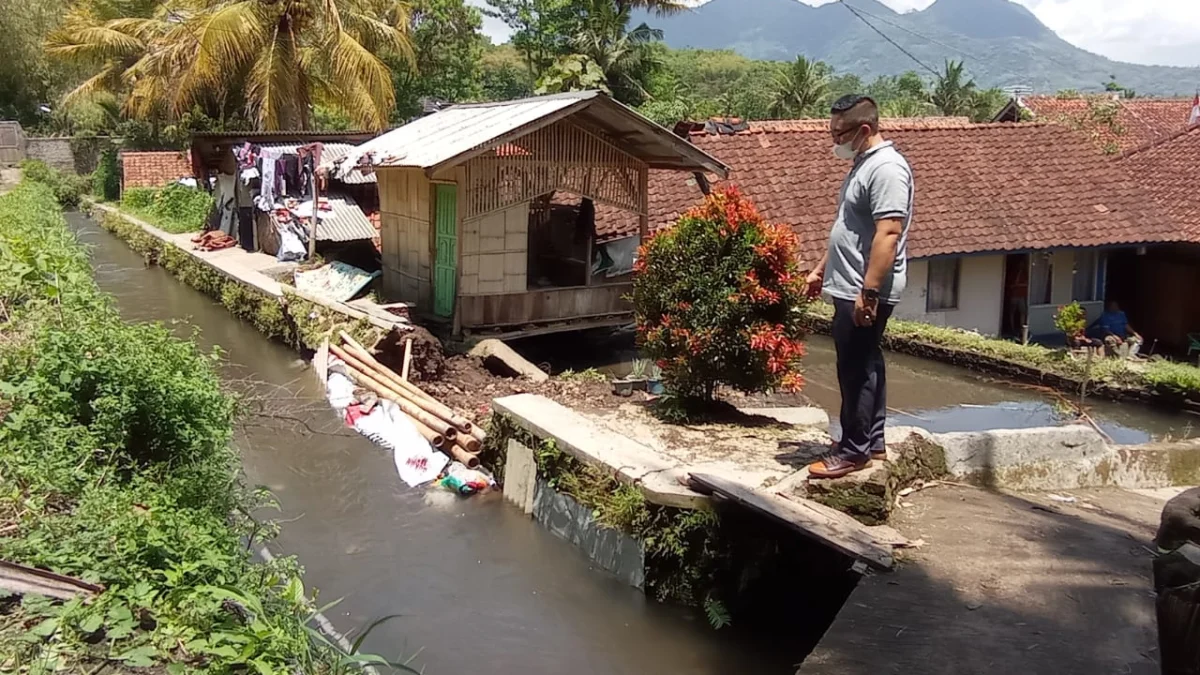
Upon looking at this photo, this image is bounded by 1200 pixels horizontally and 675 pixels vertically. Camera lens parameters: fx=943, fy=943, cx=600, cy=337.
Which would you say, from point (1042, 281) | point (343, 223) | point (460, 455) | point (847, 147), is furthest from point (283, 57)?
point (847, 147)

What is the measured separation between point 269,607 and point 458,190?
8.57 metres

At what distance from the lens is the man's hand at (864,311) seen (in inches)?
200

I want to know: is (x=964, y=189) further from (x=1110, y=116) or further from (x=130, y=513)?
(x=130, y=513)

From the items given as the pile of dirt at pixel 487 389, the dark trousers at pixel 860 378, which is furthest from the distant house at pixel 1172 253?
the dark trousers at pixel 860 378

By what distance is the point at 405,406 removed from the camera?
10.4 meters

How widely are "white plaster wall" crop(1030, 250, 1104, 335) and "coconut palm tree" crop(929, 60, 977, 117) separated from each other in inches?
1052

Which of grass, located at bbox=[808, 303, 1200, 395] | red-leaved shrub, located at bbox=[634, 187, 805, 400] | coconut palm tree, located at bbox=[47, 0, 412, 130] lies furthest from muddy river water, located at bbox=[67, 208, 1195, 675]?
coconut palm tree, located at bbox=[47, 0, 412, 130]

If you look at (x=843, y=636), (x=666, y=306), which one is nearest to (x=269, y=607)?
(x=843, y=636)

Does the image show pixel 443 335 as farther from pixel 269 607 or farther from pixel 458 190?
pixel 269 607

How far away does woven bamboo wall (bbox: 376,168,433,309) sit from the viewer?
13711mm

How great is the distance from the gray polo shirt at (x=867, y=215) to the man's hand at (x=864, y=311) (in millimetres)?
147

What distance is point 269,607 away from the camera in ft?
14.3

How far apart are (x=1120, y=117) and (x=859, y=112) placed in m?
21.5

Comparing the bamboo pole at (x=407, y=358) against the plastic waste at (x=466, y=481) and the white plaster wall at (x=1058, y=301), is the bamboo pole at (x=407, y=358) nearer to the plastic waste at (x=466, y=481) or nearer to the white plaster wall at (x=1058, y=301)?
the plastic waste at (x=466, y=481)
